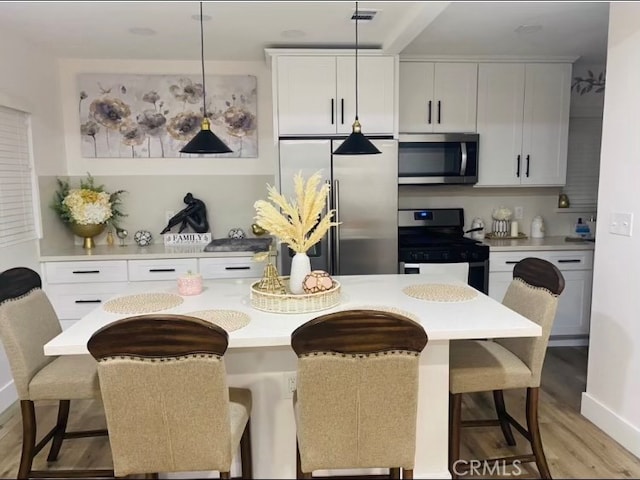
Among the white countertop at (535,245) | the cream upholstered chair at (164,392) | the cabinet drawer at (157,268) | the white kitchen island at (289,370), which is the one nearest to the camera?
the cream upholstered chair at (164,392)

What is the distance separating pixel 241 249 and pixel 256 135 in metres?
1.05

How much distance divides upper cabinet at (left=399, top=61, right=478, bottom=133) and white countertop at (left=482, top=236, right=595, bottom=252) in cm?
97

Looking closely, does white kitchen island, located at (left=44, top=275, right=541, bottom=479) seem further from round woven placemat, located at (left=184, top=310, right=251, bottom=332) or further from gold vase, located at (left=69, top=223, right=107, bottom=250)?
gold vase, located at (left=69, top=223, right=107, bottom=250)

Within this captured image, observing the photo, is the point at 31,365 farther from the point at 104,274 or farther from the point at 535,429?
the point at 535,429

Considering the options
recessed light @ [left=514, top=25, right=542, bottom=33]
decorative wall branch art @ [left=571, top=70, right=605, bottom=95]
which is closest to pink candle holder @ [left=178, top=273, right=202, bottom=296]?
recessed light @ [left=514, top=25, right=542, bottom=33]

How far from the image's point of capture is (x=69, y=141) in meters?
3.94

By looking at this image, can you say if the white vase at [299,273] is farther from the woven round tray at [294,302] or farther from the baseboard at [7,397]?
the baseboard at [7,397]

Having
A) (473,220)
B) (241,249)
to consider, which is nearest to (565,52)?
(473,220)

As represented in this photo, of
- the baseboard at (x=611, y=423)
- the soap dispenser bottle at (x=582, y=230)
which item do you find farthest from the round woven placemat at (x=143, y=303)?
the soap dispenser bottle at (x=582, y=230)

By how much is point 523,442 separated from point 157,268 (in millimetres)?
2663

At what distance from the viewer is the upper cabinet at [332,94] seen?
3.46 meters

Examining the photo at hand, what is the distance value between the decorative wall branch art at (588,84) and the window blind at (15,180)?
439 centimetres

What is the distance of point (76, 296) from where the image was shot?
11.5ft

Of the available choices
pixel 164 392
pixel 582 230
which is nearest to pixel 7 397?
pixel 164 392
